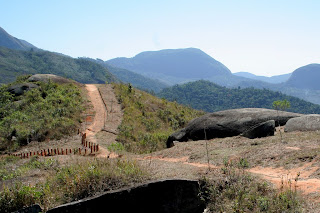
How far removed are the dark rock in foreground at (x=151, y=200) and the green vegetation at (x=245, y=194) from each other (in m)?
0.36

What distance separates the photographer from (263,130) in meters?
12.6

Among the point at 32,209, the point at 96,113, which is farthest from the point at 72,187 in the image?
the point at 96,113

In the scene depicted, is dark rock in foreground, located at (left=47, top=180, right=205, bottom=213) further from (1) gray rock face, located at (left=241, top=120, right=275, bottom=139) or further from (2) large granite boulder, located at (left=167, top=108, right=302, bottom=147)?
(2) large granite boulder, located at (left=167, top=108, right=302, bottom=147)

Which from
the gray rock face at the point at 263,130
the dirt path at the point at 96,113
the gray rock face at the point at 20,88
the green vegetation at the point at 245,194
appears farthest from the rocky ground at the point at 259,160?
the gray rock face at the point at 20,88

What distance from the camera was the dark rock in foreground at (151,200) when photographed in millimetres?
5645

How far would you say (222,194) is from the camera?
6.25 metres

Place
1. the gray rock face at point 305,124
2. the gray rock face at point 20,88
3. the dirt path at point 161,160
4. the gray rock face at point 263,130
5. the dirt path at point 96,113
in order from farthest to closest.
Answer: the gray rock face at point 20,88
the dirt path at point 96,113
the gray rock face at point 263,130
the gray rock face at point 305,124
the dirt path at point 161,160

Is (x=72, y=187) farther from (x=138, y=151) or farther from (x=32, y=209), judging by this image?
(x=138, y=151)

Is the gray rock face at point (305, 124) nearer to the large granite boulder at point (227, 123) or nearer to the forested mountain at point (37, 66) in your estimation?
the large granite boulder at point (227, 123)

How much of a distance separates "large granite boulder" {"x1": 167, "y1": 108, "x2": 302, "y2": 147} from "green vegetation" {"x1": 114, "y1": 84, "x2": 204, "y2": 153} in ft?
5.57

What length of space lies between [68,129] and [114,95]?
1231cm

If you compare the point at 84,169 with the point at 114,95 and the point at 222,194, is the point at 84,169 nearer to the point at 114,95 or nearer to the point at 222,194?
the point at 222,194

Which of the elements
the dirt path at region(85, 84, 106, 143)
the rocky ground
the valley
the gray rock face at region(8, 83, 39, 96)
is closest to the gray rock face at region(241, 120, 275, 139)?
the valley

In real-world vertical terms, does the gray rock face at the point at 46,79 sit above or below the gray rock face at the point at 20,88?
above
